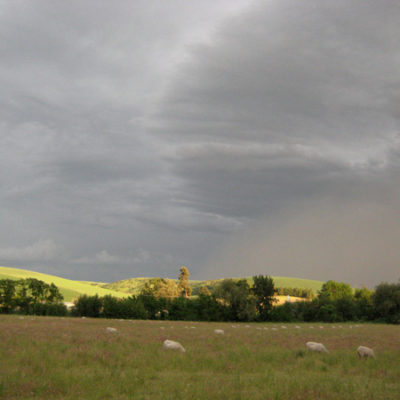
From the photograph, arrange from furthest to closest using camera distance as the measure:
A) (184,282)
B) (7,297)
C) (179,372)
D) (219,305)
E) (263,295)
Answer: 1. (184,282)
2. (263,295)
3. (219,305)
4. (7,297)
5. (179,372)

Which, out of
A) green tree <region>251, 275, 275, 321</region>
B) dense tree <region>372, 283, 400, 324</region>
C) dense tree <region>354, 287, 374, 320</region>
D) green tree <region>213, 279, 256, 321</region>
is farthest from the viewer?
dense tree <region>354, 287, 374, 320</region>

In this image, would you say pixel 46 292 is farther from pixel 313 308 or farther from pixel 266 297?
pixel 313 308

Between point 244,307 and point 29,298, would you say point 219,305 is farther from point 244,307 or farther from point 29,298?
point 29,298

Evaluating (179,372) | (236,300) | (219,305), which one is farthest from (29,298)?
(179,372)

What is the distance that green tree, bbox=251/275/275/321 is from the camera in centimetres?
7588

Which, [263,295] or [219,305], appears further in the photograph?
[263,295]

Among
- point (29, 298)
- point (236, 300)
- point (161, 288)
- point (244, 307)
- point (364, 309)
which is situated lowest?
point (364, 309)

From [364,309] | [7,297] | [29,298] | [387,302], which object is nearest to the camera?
[7,297]

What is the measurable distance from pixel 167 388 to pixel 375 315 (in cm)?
8118

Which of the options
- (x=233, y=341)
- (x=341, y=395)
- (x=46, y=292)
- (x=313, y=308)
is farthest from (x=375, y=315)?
(x=341, y=395)

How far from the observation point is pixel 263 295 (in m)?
76.6

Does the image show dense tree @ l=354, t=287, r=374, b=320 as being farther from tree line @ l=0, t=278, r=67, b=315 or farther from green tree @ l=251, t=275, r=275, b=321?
tree line @ l=0, t=278, r=67, b=315

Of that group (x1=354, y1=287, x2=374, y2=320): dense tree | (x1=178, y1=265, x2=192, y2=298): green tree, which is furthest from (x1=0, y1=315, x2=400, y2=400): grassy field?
(x1=178, y1=265, x2=192, y2=298): green tree

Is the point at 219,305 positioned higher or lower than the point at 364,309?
higher
